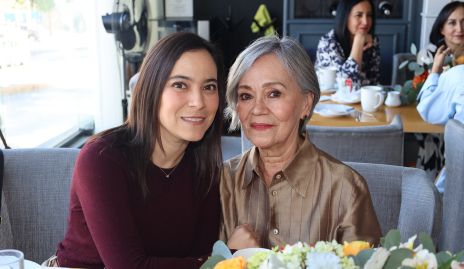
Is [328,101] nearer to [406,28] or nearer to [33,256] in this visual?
[33,256]

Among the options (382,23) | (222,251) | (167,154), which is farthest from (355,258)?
(382,23)

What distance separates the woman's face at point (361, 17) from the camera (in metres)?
3.83

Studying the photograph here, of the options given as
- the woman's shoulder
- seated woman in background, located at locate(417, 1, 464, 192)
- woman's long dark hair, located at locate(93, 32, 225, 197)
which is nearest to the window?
woman's long dark hair, located at locate(93, 32, 225, 197)

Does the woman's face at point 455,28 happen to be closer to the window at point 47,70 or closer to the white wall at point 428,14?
the white wall at point 428,14

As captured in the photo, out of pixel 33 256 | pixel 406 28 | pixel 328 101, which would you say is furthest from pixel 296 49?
pixel 406 28

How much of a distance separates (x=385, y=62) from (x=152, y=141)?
4.58m

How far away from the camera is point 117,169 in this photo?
144 cm

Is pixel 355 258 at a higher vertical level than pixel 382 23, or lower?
lower

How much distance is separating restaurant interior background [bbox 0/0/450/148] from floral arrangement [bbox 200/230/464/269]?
8.02 ft

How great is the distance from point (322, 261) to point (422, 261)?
151 mm

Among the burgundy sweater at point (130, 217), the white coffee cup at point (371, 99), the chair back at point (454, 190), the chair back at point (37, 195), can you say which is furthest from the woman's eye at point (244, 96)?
the white coffee cup at point (371, 99)

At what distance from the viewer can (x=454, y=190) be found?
2.14 metres

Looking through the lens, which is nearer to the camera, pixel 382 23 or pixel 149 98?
pixel 149 98

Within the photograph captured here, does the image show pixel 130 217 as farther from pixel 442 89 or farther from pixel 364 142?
pixel 442 89
